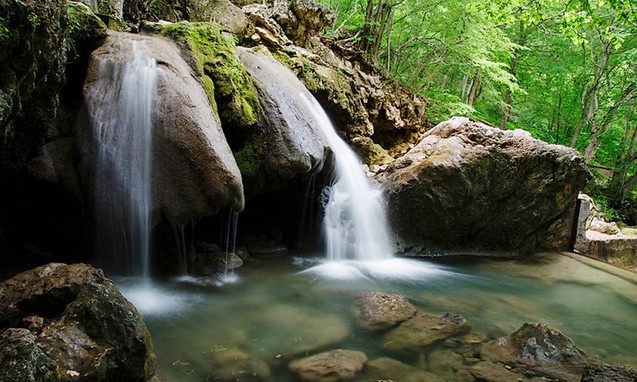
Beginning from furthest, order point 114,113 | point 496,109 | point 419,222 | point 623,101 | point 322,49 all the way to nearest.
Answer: point 496,109 < point 623,101 < point 322,49 < point 419,222 < point 114,113

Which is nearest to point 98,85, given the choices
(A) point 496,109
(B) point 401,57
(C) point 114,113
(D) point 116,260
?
(C) point 114,113

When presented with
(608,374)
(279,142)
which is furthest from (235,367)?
(279,142)

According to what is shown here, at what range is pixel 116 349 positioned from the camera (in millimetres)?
2824

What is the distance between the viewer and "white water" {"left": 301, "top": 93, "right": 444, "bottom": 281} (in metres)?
7.77

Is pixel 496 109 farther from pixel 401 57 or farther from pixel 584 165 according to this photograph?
pixel 584 165

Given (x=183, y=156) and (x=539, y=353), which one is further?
(x=183, y=156)

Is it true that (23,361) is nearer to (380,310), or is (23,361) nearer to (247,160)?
(380,310)

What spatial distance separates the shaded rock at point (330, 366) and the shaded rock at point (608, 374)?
1.84 m

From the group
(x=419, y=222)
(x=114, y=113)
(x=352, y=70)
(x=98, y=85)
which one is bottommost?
(x=419, y=222)

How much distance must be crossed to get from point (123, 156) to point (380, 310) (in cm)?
370

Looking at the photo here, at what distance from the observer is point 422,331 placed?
15.3 feet

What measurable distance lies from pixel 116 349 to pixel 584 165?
9616 millimetres

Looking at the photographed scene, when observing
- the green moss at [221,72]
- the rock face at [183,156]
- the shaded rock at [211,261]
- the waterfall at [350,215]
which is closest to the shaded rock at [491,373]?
the rock face at [183,156]

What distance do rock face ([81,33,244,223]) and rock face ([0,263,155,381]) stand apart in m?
1.90
